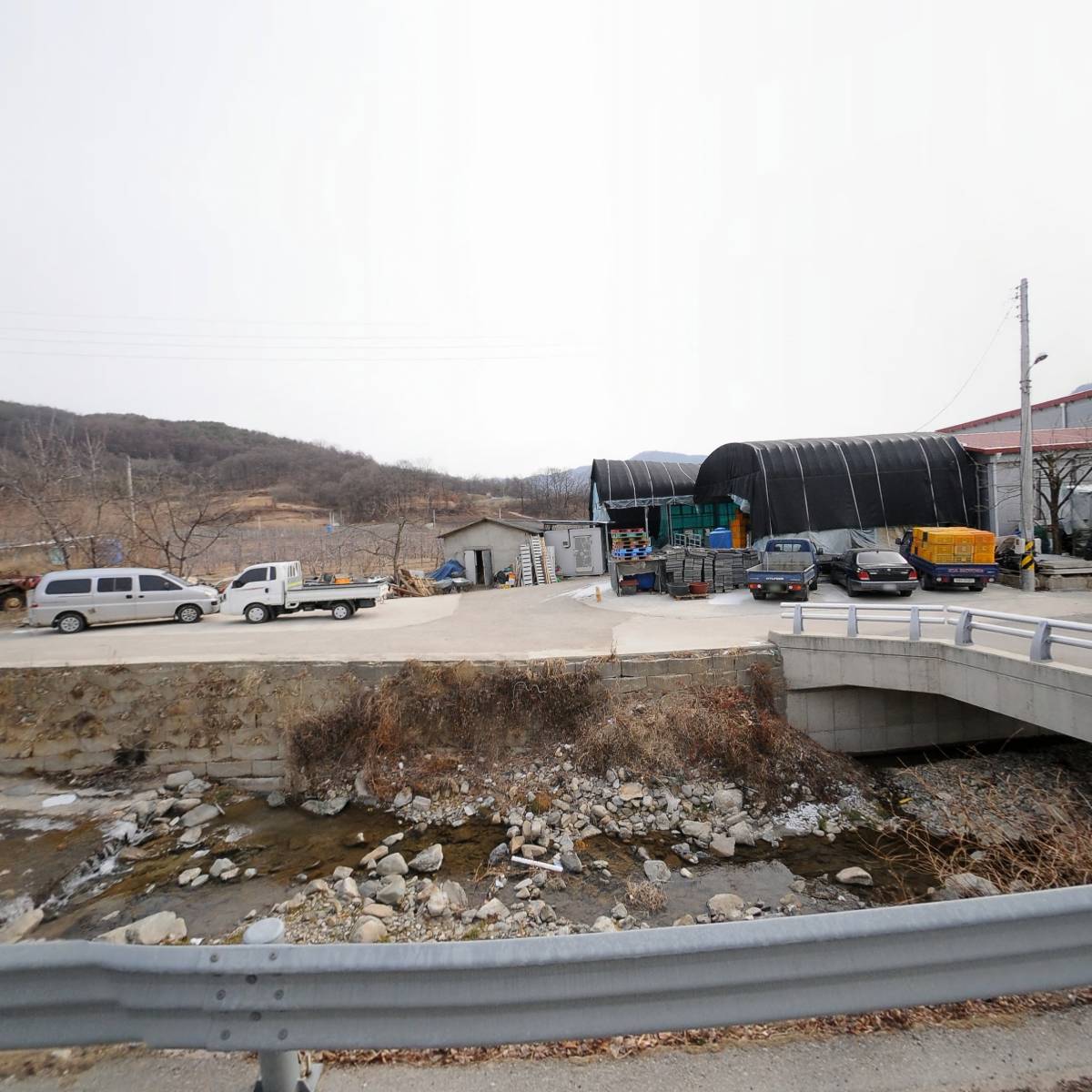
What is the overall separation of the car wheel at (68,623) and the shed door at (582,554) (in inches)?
A: 691

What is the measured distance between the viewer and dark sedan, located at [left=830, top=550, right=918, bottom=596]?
1497 centimetres

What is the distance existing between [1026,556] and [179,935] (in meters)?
19.7

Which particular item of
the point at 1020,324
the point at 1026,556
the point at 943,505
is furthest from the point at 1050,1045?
the point at 943,505

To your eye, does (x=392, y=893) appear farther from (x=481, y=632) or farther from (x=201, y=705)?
(x=481, y=632)

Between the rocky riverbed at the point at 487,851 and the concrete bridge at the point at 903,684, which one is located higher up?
the concrete bridge at the point at 903,684

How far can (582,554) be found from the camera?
2573 centimetres

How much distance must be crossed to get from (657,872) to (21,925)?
7457 mm

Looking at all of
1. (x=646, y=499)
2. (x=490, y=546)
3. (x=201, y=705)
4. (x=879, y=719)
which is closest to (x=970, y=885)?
(x=879, y=719)

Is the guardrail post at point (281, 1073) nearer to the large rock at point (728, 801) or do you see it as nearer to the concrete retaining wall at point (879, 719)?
the large rock at point (728, 801)

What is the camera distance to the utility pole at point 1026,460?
14.9 meters

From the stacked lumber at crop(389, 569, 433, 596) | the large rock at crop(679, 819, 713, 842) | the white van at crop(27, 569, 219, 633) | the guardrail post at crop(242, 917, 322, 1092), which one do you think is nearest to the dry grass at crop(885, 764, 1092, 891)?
the large rock at crop(679, 819, 713, 842)

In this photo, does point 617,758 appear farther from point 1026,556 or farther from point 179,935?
point 1026,556

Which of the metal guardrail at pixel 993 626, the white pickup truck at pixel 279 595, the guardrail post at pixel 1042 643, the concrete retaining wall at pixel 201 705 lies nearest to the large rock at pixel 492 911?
the concrete retaining wall at pixel 201 705

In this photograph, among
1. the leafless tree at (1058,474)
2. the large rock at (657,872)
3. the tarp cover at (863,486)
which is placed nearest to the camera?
the large rock at (657,872)
